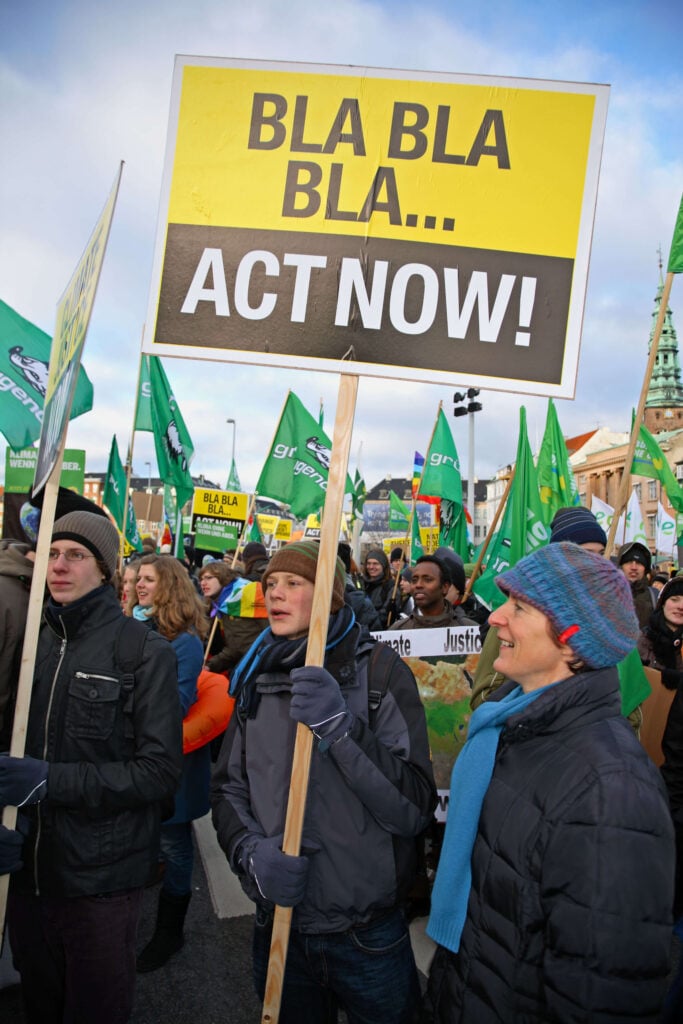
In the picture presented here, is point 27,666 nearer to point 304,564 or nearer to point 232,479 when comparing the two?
point 304,564

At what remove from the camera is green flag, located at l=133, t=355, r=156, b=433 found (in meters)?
8.65

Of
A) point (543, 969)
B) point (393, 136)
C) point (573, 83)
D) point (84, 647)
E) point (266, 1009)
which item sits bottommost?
point (266, 1009)

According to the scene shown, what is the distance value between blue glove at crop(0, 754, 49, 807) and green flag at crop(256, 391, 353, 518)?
716cm

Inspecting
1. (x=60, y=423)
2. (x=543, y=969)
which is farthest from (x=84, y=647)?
(x=543, y=969)

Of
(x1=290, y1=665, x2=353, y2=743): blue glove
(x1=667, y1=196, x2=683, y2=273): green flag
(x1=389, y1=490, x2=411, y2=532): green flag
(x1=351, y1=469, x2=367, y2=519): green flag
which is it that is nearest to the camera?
(x1=290, y1=665, x2=353, y2=743): blue glove

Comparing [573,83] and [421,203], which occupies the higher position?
[573,83]

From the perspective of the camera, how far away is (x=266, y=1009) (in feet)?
6.16

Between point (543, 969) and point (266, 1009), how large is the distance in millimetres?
889

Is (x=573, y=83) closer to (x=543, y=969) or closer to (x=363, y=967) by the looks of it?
(x=543, y=969)

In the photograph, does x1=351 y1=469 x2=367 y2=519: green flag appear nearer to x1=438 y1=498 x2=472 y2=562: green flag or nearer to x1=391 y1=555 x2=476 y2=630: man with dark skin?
x1=438 y1=498 x2=472 y2=562: green flag

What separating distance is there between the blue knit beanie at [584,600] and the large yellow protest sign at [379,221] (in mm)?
519

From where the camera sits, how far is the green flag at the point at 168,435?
8.80m

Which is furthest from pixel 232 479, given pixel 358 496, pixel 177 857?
pixel 177 857

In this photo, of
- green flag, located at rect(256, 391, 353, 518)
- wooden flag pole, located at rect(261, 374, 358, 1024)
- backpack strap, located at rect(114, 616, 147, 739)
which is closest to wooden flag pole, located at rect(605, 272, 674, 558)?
wooden flag pole, located at rect(261, 374, 358, 1024)
